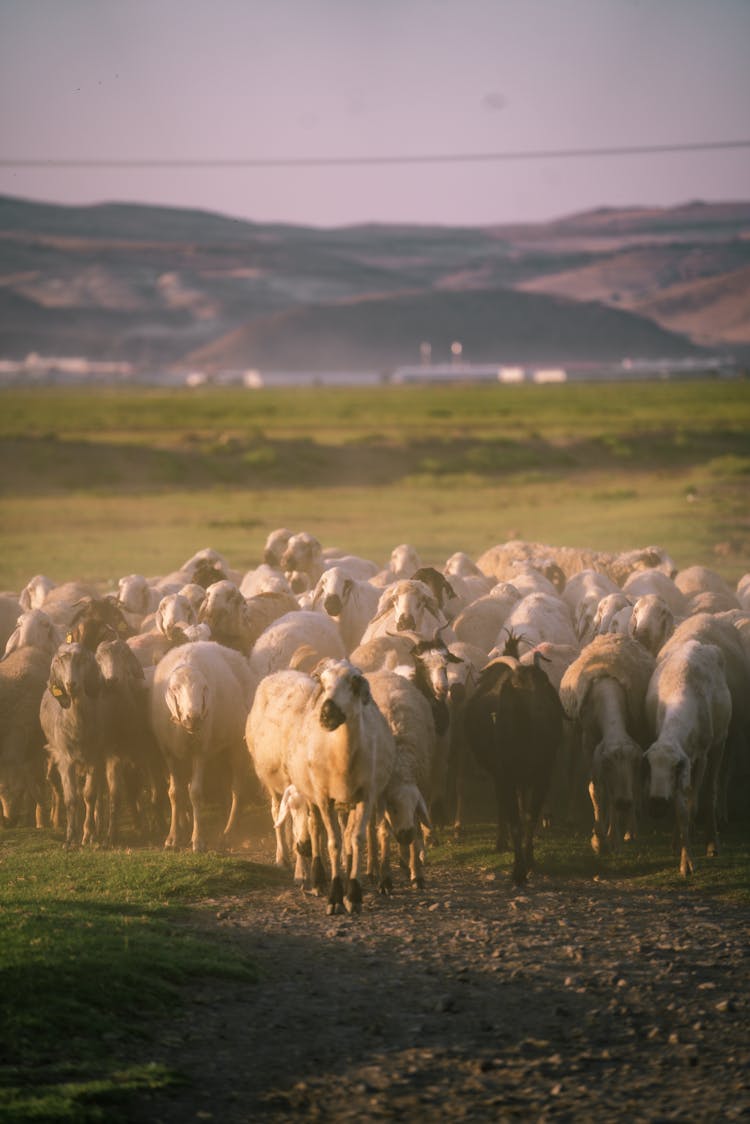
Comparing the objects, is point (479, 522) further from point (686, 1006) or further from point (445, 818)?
point (686, 1006)

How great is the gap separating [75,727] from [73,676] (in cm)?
43

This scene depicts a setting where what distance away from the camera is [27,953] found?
8.24m

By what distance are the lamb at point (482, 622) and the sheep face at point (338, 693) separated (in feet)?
17.0

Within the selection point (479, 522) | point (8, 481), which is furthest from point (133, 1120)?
point (8, 481)

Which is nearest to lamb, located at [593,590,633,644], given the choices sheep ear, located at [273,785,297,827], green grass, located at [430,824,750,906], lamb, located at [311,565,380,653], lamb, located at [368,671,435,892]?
lamb, located at [311,565,380,653]

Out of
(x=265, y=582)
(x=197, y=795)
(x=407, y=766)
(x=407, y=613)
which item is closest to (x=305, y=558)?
(x=265, y=582)

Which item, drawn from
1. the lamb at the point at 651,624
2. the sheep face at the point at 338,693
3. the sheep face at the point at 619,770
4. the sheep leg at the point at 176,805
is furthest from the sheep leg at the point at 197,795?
the lamb at the point at 651,624

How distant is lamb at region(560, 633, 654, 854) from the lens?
11.2 m

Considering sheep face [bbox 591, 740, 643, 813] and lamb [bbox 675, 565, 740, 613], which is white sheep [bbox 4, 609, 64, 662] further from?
lamb [bbox 675, 565, 740, 613]

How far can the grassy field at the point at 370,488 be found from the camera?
3128cm

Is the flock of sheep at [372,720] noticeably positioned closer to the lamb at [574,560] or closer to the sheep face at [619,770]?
the sheep face at [619,770]

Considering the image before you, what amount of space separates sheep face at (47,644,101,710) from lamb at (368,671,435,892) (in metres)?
2.19

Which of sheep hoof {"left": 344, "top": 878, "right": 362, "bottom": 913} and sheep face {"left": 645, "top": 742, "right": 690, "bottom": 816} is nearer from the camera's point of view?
sheep hoof {"left": 344, "top": 878, "right": 362, "bottom": 913}

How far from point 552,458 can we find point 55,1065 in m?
45.0
